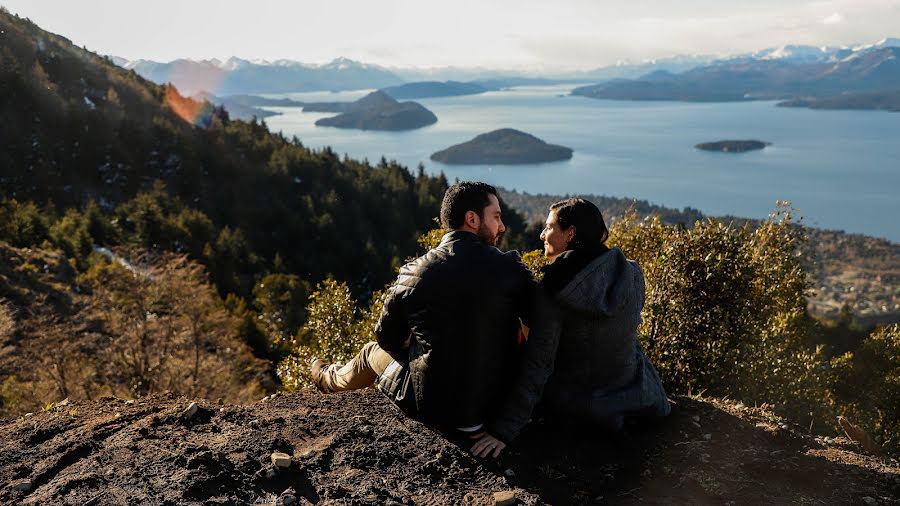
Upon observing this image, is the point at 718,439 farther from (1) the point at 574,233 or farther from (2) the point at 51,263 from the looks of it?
(2) the point at 51,263

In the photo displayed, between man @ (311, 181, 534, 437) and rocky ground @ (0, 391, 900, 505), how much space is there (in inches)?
23.8

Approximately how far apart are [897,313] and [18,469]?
15760 cm

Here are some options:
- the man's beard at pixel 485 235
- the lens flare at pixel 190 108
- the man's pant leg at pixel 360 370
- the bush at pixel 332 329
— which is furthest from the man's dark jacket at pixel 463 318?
the lens flare at pixel 190 108

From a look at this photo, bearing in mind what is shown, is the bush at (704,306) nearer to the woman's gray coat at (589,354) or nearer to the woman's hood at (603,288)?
the woman's gray coat at (589,354)

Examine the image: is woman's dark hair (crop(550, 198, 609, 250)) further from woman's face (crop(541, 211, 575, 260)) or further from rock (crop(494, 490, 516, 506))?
rock (crop(494, 490, 516, 506))

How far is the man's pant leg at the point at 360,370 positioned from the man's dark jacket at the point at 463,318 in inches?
41.2

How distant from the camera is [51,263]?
Answer: 29.8 meters

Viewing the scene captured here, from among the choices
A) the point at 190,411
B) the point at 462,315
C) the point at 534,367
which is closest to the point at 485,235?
the point at 462,315

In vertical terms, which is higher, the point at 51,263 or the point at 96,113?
the point at 96,113

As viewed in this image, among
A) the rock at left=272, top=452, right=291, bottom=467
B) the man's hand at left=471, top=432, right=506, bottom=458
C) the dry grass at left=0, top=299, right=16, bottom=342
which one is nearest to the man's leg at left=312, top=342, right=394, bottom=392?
the man's hand at left=471, top=432, right=506, bottom=458

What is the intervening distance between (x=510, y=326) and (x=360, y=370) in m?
2.44

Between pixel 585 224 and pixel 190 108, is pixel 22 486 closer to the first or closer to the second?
pixel 585 224

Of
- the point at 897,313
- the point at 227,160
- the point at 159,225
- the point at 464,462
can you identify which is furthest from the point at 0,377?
the point at 897,313

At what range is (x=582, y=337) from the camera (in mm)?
5336
